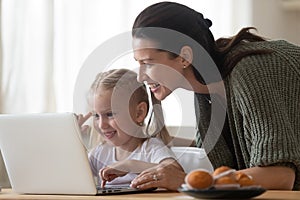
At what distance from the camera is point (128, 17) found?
8.26ft

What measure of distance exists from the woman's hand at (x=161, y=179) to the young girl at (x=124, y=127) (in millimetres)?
138

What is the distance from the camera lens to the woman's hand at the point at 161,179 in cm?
137

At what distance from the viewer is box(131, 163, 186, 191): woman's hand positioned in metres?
1.37

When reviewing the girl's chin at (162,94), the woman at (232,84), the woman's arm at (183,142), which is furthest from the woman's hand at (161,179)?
the woman's arm at (183,142)

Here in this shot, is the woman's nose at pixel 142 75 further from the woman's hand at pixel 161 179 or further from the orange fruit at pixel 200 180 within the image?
the orange fruit at pixel 200 180

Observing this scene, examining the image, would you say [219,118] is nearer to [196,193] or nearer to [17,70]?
[196,193]

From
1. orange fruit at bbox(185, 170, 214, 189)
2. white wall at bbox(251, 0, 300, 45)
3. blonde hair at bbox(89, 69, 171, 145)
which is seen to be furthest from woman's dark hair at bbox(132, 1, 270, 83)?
Result: white wall at bbox(251, 0, 300, 45)

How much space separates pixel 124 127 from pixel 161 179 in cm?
29

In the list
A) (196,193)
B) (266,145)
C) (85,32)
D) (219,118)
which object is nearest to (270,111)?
(266,145)

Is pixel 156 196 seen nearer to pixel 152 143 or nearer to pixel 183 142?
pixel 152 143

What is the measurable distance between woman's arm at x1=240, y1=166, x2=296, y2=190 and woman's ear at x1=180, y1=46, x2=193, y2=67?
0.31 metres

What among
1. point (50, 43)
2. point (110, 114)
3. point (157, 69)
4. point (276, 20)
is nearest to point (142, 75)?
point (157, 69)

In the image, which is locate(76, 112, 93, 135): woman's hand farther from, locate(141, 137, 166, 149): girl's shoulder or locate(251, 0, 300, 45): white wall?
locate(251, 0, 300, 45): white wall

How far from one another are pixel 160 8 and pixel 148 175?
1.29ft
